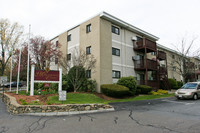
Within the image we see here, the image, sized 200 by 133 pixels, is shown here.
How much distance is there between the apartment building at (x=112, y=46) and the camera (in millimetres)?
16953

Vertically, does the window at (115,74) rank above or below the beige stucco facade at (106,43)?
below

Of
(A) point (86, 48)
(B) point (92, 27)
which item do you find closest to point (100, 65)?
(A) point (86, 48)

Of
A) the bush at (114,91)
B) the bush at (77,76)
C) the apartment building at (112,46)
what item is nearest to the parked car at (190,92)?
the bush at (114,91)

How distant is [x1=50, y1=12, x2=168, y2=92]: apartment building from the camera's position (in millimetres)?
16953

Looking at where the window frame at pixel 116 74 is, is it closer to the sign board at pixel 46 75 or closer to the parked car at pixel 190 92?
the parked car at pixel 190 92

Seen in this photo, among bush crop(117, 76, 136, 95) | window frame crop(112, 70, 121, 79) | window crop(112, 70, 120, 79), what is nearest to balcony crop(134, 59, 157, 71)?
window frame crop(112, 70, 121, 79)

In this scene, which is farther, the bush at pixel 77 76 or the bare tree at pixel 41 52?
the bare tree at pixel 41 52

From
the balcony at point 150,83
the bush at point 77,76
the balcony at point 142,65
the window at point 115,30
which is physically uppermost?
the window at point 115,30

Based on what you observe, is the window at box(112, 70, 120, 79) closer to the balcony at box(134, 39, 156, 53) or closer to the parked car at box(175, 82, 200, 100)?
the balcony at box(134, 39, 156, 53)

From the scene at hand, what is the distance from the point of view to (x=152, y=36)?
81.1 ft

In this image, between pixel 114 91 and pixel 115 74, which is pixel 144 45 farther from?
pixel 114 91

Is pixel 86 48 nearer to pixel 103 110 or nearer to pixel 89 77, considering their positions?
pixel 89 77

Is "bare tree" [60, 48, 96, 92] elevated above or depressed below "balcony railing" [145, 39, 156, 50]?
below

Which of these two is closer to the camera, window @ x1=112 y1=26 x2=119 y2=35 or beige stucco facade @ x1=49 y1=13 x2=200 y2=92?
beige stucco facade @ x1=49 y1=13 x2=200 y2=92
